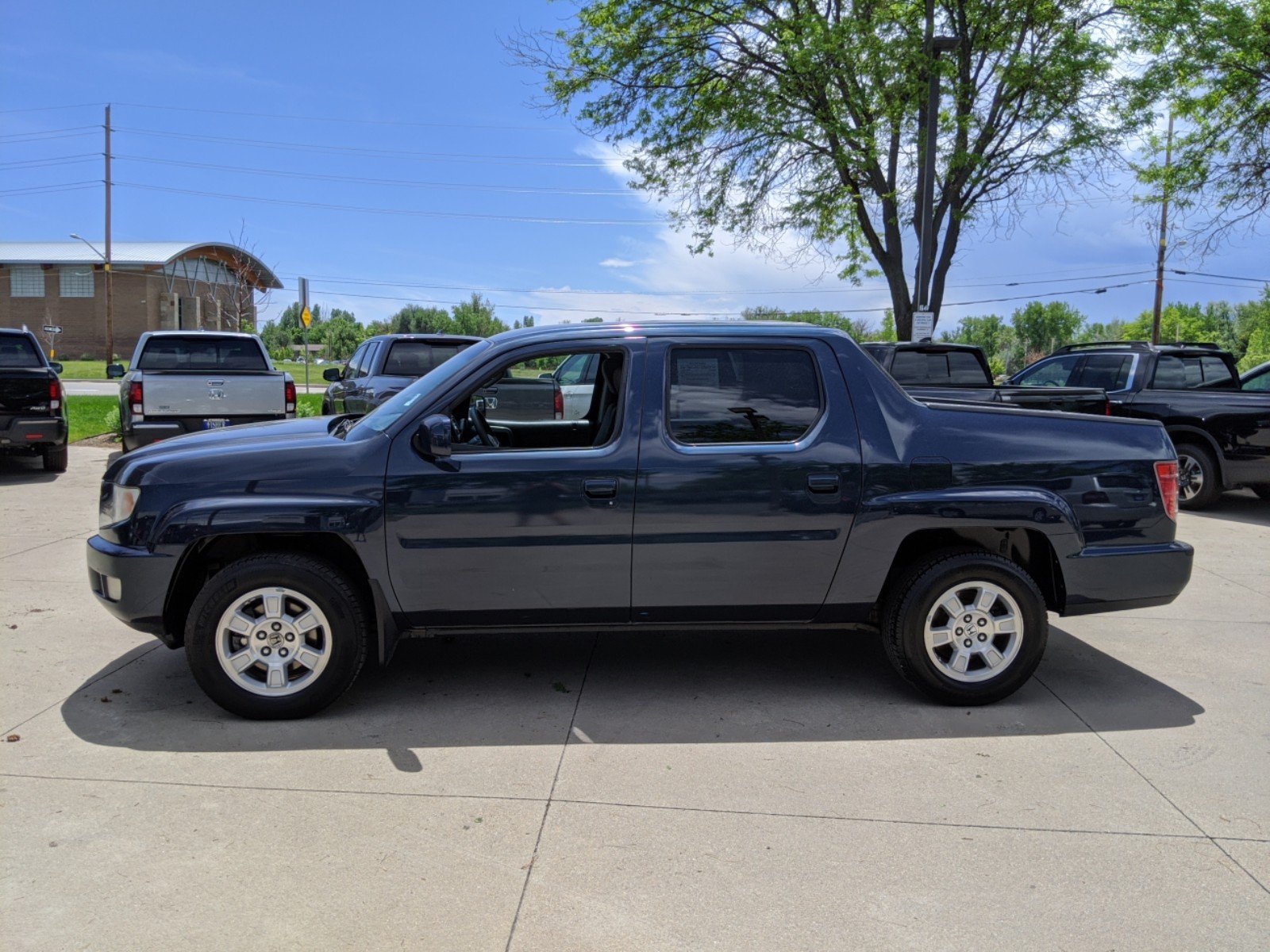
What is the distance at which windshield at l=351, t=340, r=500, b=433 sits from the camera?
4438 millimetres

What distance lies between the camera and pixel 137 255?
205 feet

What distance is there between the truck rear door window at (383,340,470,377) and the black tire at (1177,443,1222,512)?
8.79 m

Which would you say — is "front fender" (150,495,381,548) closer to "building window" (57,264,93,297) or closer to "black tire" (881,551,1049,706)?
"black tire" (881,551,1049,706)

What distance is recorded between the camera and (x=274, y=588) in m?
4.25

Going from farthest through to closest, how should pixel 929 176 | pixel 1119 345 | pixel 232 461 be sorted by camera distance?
pixel 929 176 < pixel 1119 345 < pixel 232 461

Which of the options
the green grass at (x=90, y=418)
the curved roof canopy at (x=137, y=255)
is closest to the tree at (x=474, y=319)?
the curved roof canopy at (x=137, y=255)

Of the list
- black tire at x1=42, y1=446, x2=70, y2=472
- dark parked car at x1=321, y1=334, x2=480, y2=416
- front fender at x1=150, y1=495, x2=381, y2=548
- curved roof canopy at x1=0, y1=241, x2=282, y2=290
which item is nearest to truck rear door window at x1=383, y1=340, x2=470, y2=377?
dark parked car at x1=321, y1=334, x2=480, y2=416

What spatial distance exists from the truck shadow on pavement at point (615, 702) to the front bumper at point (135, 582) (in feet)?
1.59

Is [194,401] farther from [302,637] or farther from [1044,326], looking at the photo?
[1044,326]

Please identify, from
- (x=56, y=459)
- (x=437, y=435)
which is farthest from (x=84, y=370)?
(x=437, y=435)

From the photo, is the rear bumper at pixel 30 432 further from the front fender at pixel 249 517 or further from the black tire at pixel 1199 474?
the black tire at pixel 1199 474

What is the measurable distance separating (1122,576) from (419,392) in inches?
138

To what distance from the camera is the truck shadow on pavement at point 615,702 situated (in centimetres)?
423

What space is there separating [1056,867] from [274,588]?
328 centimetres
